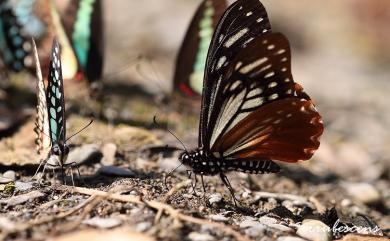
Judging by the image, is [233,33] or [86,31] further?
[86,31]

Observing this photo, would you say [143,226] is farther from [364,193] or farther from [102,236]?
[364,193]

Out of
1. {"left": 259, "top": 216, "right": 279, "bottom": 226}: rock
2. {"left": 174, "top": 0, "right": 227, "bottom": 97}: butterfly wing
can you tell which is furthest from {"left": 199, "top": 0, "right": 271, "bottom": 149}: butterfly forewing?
{"left": 174, "top": 0, "right": 227, "bottom": 97}: butterfly wing

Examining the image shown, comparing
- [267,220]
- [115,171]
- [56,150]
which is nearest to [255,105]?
[267,220]

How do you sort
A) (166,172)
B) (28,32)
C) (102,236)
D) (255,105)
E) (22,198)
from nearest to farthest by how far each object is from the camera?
(102,236) → (22,198) → (255,105) → (166,172) → (28,32)

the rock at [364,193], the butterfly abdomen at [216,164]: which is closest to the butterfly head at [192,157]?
the butterfly abdomen at [216,164]

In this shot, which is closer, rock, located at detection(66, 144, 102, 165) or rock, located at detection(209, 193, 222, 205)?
rock, located at detection(209, 193, 222, 205)

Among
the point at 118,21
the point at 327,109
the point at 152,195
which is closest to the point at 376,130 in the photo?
the point at 327,109

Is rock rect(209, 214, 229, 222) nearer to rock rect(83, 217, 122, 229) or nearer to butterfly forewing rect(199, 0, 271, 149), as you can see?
rock rect(83, 217, 122, 229)

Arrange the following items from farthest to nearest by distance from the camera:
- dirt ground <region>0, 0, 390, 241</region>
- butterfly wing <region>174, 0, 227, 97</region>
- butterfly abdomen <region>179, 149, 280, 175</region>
→ butterfly wing <region>174, 0, 227, 97</region> < butterfly abdomen <region>179, 149, 280, 175</region> < dirt ground <region>0, 0, 390, 241</region>
